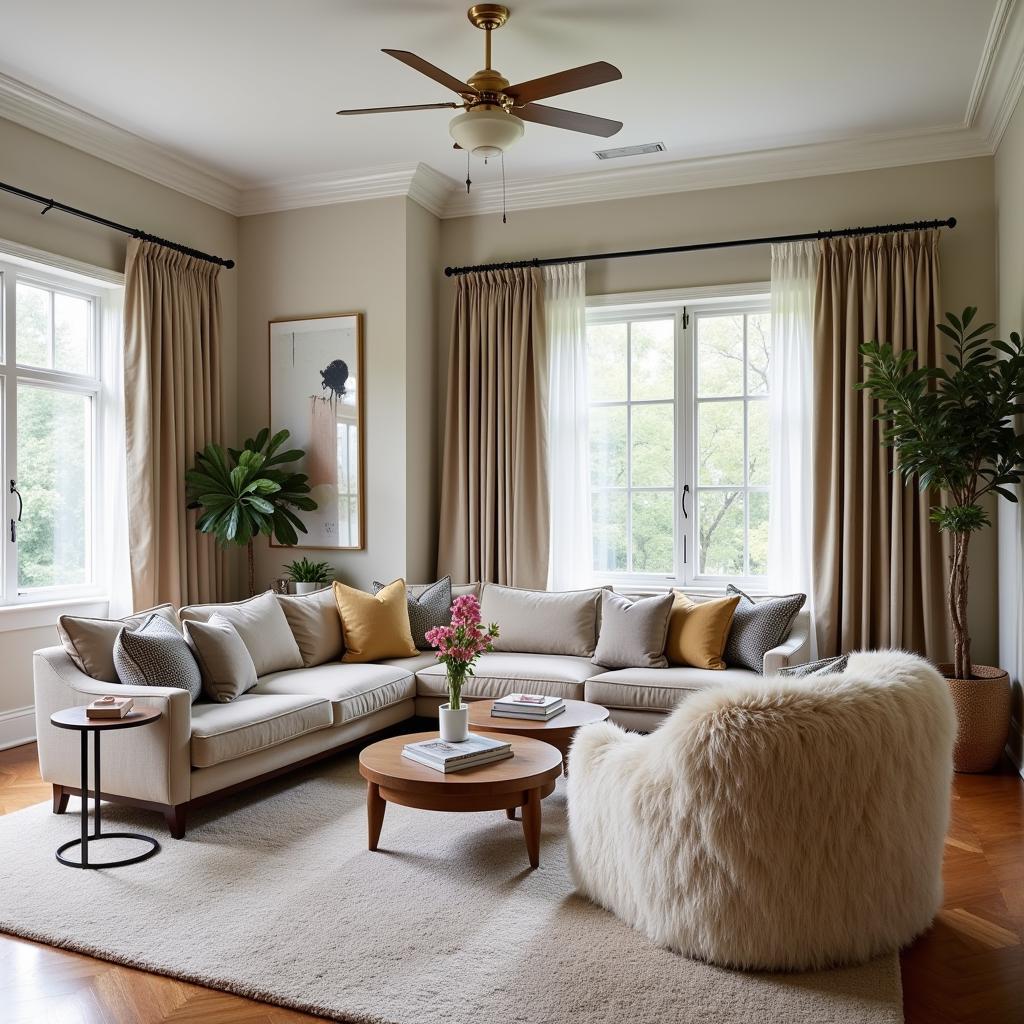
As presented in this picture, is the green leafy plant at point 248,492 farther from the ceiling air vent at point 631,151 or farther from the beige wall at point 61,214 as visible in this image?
the ceiling air vent at point 631,151

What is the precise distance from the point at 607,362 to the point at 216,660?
3.06 m

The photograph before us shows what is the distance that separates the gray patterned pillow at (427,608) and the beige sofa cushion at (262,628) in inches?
29.7

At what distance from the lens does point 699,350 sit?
567 centimetres

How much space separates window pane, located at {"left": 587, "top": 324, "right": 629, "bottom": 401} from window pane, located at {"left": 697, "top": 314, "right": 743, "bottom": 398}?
47cm

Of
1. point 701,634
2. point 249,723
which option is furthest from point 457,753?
point 701,634

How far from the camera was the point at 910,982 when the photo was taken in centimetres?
245

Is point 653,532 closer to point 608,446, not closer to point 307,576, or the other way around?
point 608,446

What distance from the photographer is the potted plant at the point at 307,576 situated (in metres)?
5.64

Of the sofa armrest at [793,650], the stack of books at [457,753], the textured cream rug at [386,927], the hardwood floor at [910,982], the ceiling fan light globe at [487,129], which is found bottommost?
the hardwood floor at [910,982]

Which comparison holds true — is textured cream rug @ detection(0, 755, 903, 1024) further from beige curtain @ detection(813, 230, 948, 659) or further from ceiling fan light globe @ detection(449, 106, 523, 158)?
ceiling fan light globe @ detection(449, 106, 523, 158)

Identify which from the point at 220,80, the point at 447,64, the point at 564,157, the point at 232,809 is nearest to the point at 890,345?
the point at 564,157

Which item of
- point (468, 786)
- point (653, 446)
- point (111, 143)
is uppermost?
point (111, 143)

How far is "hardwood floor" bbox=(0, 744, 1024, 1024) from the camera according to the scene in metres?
2.30

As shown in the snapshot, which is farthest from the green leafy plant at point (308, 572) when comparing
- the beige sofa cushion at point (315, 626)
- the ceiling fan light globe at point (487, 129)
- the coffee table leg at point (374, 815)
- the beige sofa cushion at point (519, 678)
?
the ceiling fan light globe at point (487, 129)
